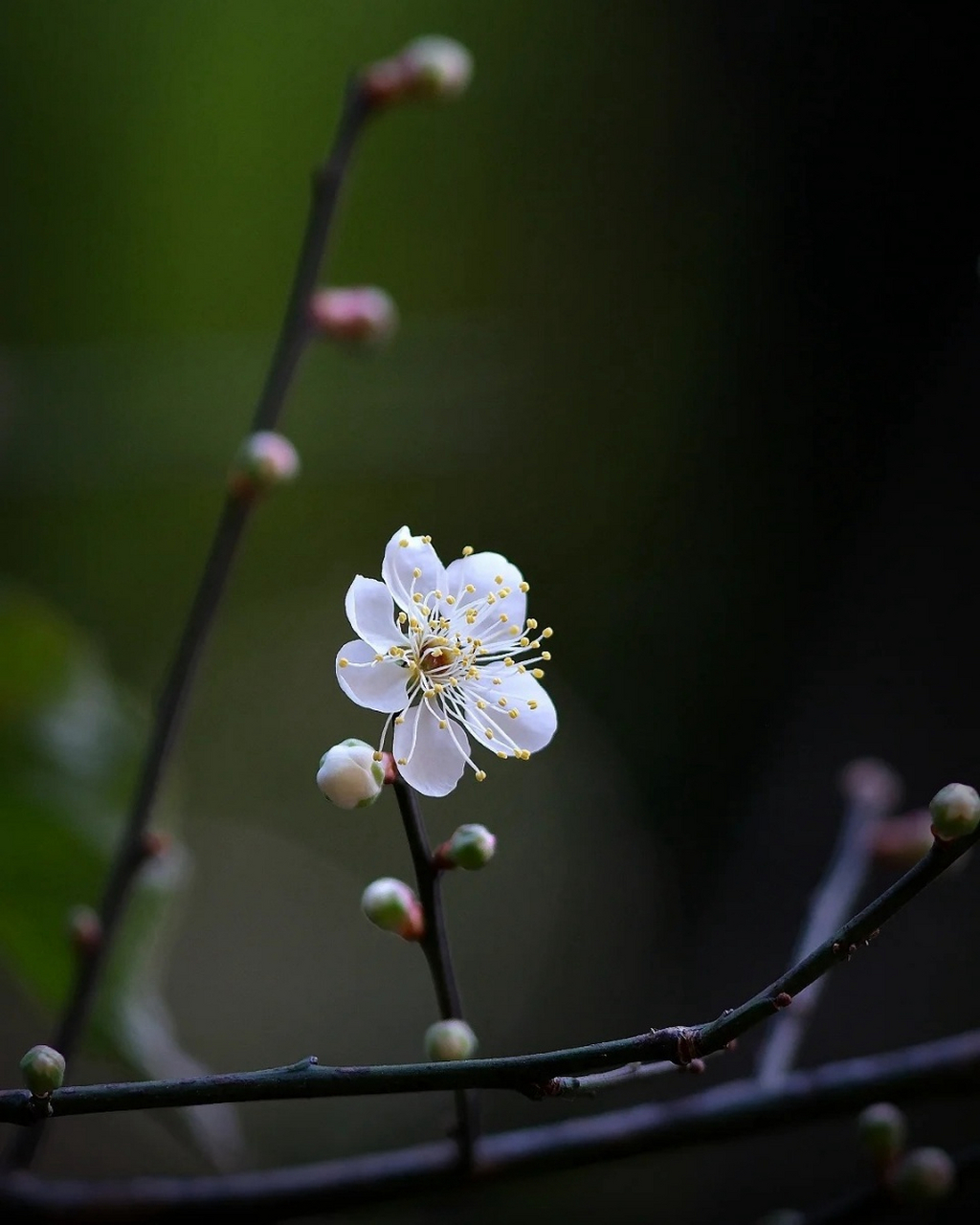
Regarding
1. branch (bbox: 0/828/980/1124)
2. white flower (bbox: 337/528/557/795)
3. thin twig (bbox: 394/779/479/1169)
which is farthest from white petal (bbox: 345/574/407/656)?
branch (bbox: 0/828/980/1124)

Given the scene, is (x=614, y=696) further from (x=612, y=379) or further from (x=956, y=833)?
(x=956, y=833)

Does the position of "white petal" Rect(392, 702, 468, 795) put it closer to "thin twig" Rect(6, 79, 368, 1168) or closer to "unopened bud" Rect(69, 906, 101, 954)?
"thin twig" Rect(6, 79, 368, 1168)

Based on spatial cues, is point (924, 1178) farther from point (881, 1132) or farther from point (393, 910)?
point (393, 910)

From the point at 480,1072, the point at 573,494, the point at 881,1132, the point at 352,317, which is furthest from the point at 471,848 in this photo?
the point at 573,494

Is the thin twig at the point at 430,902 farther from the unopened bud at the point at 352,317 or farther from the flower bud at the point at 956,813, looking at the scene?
the unopened bud at the point at 352,317

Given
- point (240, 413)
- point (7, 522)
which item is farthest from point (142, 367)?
point (7, 522)

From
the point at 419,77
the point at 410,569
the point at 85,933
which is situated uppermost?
the point at 419,77
